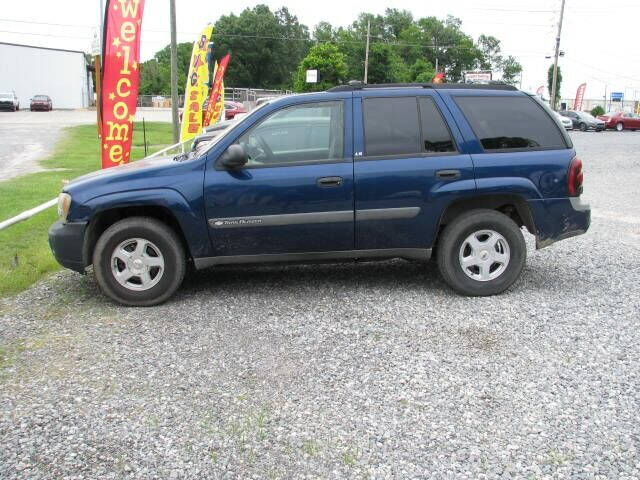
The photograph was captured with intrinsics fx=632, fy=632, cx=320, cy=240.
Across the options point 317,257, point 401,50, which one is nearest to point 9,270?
point 317,257

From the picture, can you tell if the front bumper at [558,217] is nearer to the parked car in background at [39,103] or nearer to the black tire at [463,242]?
the black tire at [463,242]

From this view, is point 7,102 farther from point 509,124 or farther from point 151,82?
point 509,124

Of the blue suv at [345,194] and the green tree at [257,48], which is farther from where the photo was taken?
the green tree at [257,48]

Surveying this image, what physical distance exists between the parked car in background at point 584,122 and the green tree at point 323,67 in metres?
21.4

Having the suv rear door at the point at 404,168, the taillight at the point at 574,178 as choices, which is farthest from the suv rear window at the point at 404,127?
the taillight at the point at 574,178

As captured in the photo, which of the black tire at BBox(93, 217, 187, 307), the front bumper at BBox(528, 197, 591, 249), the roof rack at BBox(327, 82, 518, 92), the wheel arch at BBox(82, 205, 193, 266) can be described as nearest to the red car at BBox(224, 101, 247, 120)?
the roof rack at BBox(327, 82, 518, 92)

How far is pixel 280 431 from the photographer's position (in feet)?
11.0

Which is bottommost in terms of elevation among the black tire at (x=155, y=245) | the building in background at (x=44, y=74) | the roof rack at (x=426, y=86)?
the black tire at (x=155, y=245)

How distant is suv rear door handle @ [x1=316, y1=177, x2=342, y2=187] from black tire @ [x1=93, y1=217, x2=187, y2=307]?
130cm

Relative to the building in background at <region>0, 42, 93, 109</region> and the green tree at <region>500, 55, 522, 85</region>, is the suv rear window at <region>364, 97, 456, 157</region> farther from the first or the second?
the green tree at <region>500, 55, 522, 85</region>

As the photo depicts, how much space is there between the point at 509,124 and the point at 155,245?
10.6 feet

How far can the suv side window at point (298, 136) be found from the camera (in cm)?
536

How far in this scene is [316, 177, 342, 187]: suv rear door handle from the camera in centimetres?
526

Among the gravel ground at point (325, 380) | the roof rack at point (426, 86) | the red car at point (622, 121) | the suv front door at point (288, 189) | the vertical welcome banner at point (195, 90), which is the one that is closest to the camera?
the gravel ground at point (325, 380)
